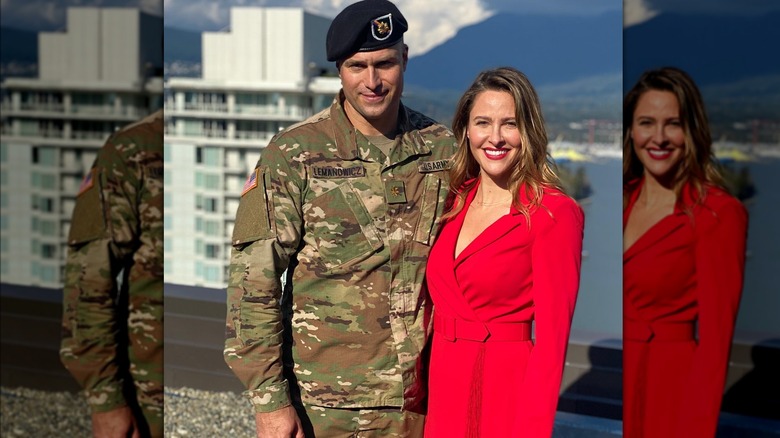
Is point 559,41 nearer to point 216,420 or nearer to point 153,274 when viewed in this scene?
point 216,420

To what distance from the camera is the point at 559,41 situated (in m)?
9.99

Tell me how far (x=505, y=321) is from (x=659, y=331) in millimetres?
433

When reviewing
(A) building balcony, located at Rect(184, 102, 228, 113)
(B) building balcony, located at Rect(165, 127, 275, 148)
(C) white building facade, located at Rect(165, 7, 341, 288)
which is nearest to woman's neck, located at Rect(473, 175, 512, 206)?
(C) white building facade, located at Rect(165, 7, 341, 288)

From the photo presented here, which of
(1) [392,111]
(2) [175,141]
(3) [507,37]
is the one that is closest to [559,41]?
(3) [507,37]

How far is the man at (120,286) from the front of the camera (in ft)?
7.55

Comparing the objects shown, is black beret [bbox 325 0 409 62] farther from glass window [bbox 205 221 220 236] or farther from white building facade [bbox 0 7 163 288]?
glass window [bbox 205 221 220 236]

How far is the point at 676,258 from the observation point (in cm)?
239

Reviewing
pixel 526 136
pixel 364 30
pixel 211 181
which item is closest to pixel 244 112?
pixel 211 181

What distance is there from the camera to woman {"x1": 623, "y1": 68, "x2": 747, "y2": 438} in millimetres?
2357

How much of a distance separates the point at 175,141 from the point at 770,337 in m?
6.23

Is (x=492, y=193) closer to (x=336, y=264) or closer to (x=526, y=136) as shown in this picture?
(x=526, y=136)

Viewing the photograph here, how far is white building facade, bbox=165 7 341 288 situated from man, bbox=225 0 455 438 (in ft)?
12.9

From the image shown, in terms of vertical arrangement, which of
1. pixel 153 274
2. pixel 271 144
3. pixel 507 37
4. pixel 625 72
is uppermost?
pixel 507 37

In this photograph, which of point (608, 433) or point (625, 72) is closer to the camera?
point (625, 72)
